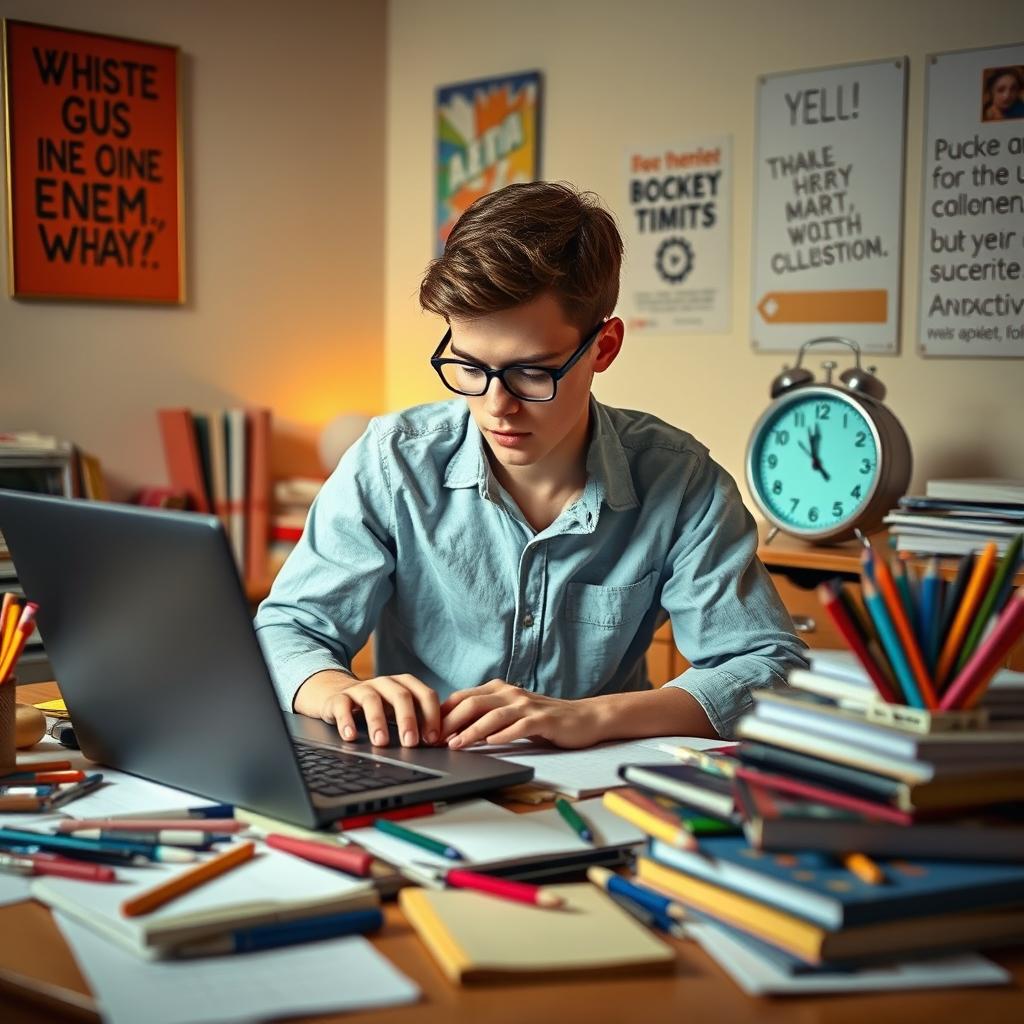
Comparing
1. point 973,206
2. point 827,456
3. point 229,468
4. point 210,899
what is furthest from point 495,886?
point 229,468

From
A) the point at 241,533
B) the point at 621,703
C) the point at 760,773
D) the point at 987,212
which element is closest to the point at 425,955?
the point at 760,773

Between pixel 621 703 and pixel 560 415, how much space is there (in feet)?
1.20

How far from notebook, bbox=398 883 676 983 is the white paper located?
7cm

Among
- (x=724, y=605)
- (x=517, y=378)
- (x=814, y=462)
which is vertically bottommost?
(x=724, y=605)

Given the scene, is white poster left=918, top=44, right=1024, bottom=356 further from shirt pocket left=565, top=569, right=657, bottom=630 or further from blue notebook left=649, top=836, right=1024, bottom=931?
blue notebook left=649, top=836, right=1024, bottom=931

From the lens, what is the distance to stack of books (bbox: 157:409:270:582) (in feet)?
11.3

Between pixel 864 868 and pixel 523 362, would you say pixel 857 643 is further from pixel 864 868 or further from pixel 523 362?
pixel 523 362

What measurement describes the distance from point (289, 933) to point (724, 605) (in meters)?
0.92

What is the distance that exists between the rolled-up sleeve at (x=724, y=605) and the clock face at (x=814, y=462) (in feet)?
2.91

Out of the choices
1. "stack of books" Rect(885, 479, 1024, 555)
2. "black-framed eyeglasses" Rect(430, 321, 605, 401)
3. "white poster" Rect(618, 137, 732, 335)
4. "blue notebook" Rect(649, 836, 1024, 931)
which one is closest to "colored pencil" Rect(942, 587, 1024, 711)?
"blue notebook" Rect(649, 836, 1024, 931)

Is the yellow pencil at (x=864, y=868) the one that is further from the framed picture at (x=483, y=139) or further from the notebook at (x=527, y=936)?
the framed picture at (x=483, y=139)

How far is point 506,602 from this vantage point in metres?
1.83

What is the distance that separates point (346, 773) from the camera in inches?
49.9

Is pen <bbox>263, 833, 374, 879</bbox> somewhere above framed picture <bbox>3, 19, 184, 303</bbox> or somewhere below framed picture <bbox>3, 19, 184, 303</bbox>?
below
